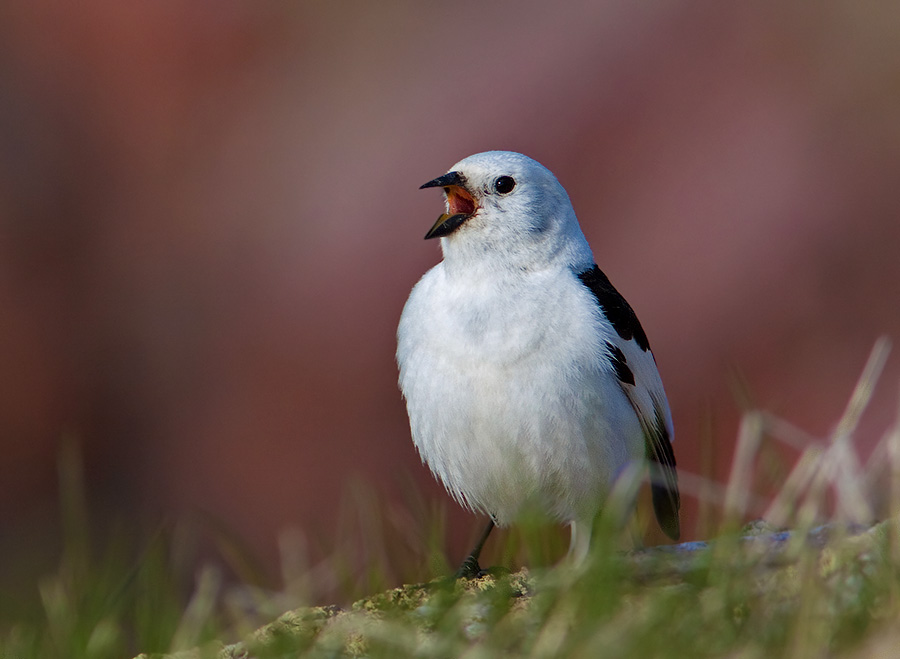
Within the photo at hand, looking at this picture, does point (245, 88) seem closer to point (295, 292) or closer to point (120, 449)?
point (295, 292)

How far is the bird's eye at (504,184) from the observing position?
14.1ft

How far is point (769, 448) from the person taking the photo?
3020 mm

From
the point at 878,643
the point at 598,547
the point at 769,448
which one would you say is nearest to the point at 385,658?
the point at 598,547

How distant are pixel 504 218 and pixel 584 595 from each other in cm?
212

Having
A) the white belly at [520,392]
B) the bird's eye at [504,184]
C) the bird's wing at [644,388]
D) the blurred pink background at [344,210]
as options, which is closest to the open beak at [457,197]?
the bird's eye at [504,184]

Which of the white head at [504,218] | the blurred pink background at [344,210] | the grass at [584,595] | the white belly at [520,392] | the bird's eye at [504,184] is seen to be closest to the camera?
the grass at [584,595]

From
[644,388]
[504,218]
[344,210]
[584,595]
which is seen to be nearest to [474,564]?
[644,388]

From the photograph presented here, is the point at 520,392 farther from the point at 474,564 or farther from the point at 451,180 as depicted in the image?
the point at 474,564

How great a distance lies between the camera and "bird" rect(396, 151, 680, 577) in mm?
3854

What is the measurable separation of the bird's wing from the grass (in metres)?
0.91

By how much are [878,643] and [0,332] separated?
8.57 meters

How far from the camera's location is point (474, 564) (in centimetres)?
455

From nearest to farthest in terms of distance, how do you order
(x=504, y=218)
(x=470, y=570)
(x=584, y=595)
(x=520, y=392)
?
(x=584, y=595)
(x=520, y=392)
(x=504, y=218)
(x=470, y=570)

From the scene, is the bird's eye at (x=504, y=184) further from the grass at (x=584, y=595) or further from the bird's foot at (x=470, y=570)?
the bird's foot at (x=470, y=570)
